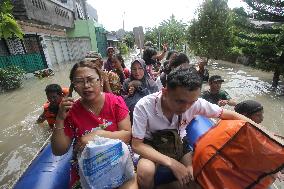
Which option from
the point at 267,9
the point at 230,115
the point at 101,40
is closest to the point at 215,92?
the point at 230,115

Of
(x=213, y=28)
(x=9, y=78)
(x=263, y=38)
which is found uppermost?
(x=263, y=38)

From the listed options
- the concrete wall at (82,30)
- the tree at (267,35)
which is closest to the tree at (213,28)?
the tree at (267,35)

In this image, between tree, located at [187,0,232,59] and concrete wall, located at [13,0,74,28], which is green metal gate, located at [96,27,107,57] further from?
tree, located at [187,0,232,59]

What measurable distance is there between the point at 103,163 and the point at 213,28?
1794 centimetres

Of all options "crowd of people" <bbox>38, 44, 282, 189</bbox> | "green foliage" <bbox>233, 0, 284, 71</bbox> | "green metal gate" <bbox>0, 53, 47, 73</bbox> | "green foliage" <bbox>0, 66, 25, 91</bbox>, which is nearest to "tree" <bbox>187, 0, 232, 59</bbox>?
"green foliage" <bbox>233, 0, 284, 71</bbox>

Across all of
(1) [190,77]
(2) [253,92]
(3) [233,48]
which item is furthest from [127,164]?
(3) [233,48]

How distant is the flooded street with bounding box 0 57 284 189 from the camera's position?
5.30 metres

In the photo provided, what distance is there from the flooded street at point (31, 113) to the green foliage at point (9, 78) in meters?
0.38

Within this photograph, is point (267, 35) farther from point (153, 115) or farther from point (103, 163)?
point (103, 163)

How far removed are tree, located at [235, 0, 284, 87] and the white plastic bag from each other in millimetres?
10556

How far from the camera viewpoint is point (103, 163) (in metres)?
1.73

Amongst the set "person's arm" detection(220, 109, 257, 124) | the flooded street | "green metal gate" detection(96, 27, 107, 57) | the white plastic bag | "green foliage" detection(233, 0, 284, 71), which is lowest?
"green metal gate" detection(96, 27, 107, 57)

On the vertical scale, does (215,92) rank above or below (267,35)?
above

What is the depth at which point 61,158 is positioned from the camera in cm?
304
